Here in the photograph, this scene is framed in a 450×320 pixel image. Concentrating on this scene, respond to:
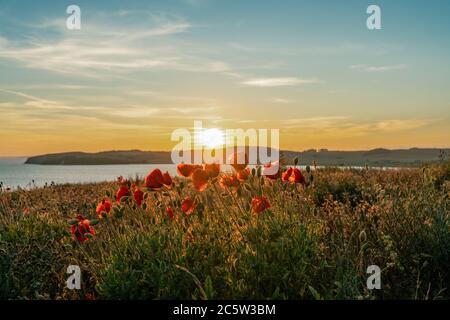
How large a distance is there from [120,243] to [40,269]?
1177 mm

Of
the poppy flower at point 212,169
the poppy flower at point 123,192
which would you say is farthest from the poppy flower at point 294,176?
→ the poppy flower at point 123,192

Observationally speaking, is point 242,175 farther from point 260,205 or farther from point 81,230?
point 81,230

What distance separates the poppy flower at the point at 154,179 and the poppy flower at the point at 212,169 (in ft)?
1.93

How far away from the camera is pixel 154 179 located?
16.9 feet

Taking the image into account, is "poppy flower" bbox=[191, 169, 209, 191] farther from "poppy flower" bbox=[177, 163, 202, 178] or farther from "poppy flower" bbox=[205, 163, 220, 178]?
"poppy flower" bbox=[177, 163, 202, 178]

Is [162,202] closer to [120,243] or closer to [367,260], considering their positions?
[120,243]

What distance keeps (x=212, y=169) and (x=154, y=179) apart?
0.70m

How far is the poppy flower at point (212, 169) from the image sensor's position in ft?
15.9

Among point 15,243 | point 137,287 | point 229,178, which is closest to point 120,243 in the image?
point 137,287

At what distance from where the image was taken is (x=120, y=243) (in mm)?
4883

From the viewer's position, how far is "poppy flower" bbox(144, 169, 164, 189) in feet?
16.8

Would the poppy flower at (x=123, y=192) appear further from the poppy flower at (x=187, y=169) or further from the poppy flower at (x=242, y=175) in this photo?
the poppy flower at (x=242, y=175)

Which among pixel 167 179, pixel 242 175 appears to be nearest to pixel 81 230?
pixel 167 179
